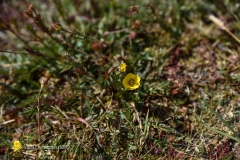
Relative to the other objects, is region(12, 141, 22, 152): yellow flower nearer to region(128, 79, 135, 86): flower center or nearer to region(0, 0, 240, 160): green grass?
region(0, 0, 240, 160): green grass

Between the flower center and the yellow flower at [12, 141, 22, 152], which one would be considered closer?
the yellow flower at [12, 141, 22, 152]

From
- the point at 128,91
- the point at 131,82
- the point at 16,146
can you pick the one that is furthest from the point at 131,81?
the point at 16,146

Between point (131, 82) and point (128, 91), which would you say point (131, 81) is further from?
point (128, 91)

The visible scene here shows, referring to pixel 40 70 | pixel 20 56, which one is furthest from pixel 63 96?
pixel 20 56

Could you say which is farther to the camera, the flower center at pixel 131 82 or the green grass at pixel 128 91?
the flower center at pixel 131 82

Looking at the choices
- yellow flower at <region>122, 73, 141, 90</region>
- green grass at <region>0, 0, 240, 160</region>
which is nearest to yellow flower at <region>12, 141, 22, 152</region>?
green grass at <region>0, 0, 240, 160</region>

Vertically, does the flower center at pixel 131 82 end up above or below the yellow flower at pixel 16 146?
above

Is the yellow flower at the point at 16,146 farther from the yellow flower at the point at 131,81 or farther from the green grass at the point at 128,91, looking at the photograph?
the yellow flower at the point at 131,81

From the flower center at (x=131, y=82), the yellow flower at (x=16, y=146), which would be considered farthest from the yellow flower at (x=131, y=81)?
the yellow flower at (x=16, y=146)
